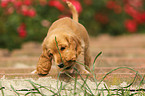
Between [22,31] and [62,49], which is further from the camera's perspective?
[22,31]

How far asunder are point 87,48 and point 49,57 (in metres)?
0.60

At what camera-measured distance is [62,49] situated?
90.7 inches

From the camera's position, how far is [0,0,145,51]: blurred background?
6305mm

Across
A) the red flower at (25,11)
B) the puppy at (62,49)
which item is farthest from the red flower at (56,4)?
the puppy at (62,49)

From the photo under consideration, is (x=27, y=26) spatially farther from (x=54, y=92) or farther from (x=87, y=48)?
(x=54, y=92)

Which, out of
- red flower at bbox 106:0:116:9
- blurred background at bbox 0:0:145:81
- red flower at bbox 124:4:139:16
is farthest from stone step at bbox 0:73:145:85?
red flower at bbox 124:4:139:16

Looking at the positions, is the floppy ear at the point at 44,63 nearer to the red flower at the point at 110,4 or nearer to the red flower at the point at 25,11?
the red flower at the point at 25,11

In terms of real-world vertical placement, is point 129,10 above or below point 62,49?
above

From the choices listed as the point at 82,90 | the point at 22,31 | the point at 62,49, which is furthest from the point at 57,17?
the point at 82,90

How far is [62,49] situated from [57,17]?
155 inches

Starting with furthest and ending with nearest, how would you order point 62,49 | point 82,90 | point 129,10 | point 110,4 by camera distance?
point 129,10, point 110,4, point 62,49, point 82,90

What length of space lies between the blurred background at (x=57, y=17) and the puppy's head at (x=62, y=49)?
1350mm

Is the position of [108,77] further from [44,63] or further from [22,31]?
[22,31]

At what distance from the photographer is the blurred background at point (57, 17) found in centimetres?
630
